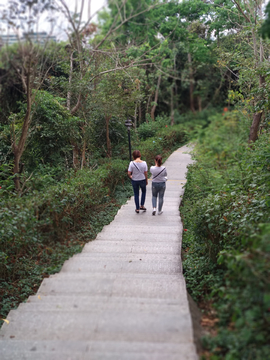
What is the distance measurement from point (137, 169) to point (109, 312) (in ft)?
12.7

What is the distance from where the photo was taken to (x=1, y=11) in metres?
4.25

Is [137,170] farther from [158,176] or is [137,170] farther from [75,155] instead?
[75,155]

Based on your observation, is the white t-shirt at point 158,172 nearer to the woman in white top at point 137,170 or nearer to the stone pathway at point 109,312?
the woman in white top at point 137,170

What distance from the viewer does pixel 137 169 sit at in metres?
6.29

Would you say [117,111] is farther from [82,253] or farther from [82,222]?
[82,253]

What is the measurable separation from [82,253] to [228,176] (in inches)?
132

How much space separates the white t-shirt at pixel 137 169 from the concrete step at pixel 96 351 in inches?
161

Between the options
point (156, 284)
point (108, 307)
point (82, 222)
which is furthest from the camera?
point (82, 222)

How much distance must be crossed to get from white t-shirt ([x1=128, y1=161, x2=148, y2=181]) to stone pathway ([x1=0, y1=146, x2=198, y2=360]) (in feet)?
6.29

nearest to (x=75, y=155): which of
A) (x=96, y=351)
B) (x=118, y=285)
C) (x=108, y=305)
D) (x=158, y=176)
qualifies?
(x=158, y=176)

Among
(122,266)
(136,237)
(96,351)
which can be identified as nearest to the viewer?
(96,351)

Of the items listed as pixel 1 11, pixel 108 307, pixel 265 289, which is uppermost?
pixel 1 11

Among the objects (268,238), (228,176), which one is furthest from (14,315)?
(228,176)

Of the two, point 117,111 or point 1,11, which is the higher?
point 1,11
